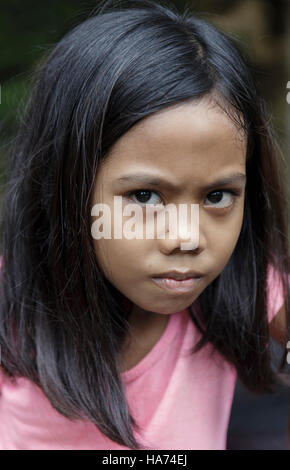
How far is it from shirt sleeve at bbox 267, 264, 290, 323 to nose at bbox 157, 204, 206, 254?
0.36m

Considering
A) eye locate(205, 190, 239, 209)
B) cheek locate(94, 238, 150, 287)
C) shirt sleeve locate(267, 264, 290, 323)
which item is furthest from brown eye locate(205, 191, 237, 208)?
shirt sleeve locate(267, 264, 290, 323)

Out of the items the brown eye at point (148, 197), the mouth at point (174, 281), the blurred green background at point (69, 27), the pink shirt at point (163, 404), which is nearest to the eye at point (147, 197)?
the brown eye at point (148, 197)

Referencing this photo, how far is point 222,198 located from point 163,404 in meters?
0.43

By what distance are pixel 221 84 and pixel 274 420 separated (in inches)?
47.1

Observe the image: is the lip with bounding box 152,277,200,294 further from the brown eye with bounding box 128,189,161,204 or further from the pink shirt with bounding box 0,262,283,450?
the pink shirt with bounding box 0,262,283,450

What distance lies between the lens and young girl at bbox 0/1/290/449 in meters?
0.74

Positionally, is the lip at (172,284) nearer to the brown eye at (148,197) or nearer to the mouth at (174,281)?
the mouth at (174,281)

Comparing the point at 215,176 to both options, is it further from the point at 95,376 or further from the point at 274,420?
the point at 274,420
